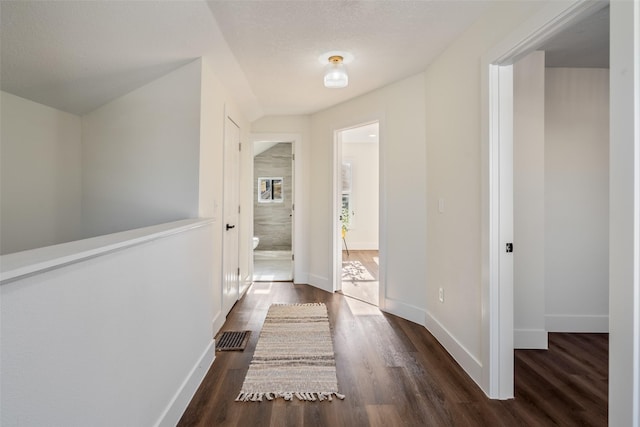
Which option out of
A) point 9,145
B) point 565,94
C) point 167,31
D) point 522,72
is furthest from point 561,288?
point 9,145

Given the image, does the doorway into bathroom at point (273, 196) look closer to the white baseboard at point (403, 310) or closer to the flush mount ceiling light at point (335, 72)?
the white baseboard at point (403, 310)

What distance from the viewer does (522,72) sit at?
7.97 feet

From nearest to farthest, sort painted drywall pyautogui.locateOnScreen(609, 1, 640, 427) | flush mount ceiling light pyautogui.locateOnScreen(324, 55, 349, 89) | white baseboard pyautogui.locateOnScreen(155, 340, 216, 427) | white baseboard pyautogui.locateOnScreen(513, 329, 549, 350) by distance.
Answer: painted drywall pyautogui.locateOnScreen(609, 1, 640, 427)
white baseboard pyautogui.locateOnScreen(155, 340, 216, 427)
white baseboard pyautogui.locateOnScreen(513, 329, 549, 350)
flush mount ceiling light pyautogui.locateOnScreen(324, 55, 349, 89)

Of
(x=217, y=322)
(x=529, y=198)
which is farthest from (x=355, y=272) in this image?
(x=529, y=198)

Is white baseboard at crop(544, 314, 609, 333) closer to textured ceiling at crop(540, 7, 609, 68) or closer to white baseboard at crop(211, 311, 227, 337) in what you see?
textured ceiling at crop(540, 7, 609, 68)

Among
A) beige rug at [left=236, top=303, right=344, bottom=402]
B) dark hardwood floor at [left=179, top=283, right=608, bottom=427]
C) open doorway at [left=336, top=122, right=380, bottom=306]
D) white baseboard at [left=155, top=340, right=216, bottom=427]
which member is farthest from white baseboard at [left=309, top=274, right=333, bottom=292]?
open doorway at [left=336, top=122, right=380, bottom=306]

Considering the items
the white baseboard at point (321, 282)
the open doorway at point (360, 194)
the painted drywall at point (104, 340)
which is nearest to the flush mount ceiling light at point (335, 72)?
the painted drywall at point (104, 340)

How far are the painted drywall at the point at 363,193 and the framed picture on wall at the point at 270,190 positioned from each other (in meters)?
1.64

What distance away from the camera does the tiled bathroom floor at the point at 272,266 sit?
4.68 meters

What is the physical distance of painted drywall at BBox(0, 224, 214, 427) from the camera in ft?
2.35

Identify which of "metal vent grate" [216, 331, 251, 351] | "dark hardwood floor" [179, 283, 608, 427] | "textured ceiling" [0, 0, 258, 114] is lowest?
"dark hardwood floor" [179, 283, 608, 427]

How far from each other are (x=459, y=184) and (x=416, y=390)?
1.42 m

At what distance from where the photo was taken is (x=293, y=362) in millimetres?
2195

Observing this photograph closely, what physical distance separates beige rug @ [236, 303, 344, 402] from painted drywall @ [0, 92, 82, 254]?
70.6 inches
